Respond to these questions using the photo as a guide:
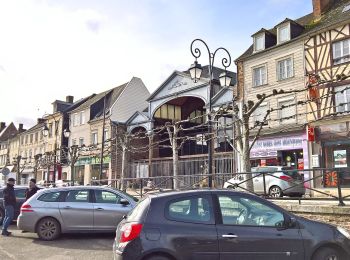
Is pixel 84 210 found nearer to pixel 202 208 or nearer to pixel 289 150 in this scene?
pixel 202 208

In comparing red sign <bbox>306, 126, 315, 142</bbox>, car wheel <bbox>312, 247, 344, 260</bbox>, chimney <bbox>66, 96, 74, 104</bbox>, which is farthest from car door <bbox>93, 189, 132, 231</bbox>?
chimney <bbox>66, 96, 74, 104</bbox>

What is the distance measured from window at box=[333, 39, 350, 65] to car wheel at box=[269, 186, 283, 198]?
13.1 meters

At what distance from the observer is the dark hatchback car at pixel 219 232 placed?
575cm

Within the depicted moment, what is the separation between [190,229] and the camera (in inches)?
231

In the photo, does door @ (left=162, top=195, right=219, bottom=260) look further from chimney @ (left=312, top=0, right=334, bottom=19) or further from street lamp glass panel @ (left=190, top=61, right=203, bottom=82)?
chimney @ (left=312, top=0, right=334, bottom=19)

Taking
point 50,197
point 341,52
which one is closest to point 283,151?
point 341,52

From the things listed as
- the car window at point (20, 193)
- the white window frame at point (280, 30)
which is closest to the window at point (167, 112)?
the white window frame at point (280, 30)

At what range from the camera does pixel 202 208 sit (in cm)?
609

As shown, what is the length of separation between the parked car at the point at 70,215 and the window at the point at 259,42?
772 inches

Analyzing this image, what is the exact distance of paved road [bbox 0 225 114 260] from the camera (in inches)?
343

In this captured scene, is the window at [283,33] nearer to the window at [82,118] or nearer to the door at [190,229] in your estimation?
the door at [190,229]

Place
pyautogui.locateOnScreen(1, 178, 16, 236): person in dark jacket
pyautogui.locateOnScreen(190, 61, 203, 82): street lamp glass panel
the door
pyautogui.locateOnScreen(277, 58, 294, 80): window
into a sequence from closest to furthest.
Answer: the door, pyautogui.locateOnScreen(1, 178, 16, 236): person in dark jacket, pyautogui.locateOnScreen(190, 61, 203, 82): street lamp glass panel, pyautogui.locateOnScreen(277, 58, 294, 80): window

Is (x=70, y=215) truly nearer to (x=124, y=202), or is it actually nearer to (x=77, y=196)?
(x=77, y=196)

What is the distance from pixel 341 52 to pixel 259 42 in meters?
6.23
